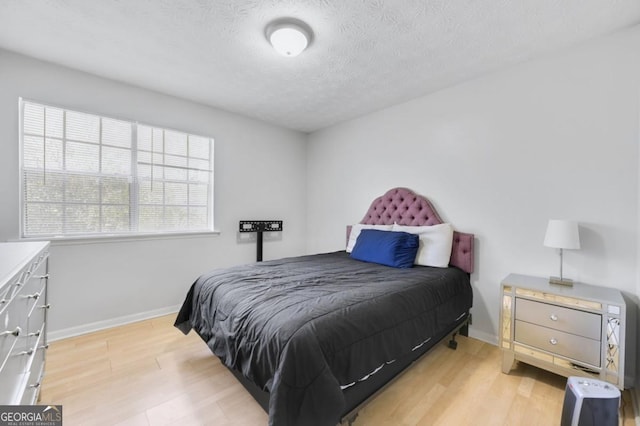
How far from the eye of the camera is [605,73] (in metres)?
2.04

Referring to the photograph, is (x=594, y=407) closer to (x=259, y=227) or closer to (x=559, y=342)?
(x=559, y=342)

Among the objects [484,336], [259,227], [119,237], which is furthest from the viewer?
[259,227]

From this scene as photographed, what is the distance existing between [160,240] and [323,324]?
8.45 ft

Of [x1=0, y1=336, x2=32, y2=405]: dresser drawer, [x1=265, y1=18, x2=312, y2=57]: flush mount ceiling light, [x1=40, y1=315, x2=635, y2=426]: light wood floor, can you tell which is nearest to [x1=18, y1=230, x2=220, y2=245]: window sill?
[x1=40, y1=315, x2=635, y2=426]: light wood floor

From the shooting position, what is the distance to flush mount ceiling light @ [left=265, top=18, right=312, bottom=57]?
6.13 feet

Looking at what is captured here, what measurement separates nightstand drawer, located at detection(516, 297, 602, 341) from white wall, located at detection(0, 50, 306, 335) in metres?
3.18

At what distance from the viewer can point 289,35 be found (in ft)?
6.23

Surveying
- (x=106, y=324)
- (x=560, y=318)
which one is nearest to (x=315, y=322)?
(x=560, y=318)

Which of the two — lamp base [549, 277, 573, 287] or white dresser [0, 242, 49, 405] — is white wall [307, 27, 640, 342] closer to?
lamp base [549, 277, 573, 287]

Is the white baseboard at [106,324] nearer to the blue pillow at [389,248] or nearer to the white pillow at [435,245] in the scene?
the blue pillow at [389,248]

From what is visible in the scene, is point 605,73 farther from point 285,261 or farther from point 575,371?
point 285,261

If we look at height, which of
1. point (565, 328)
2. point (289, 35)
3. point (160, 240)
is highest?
point (289, 35)

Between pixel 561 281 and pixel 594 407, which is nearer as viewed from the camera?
pixel 594 407

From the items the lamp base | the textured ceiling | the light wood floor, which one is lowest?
the light wood floor
